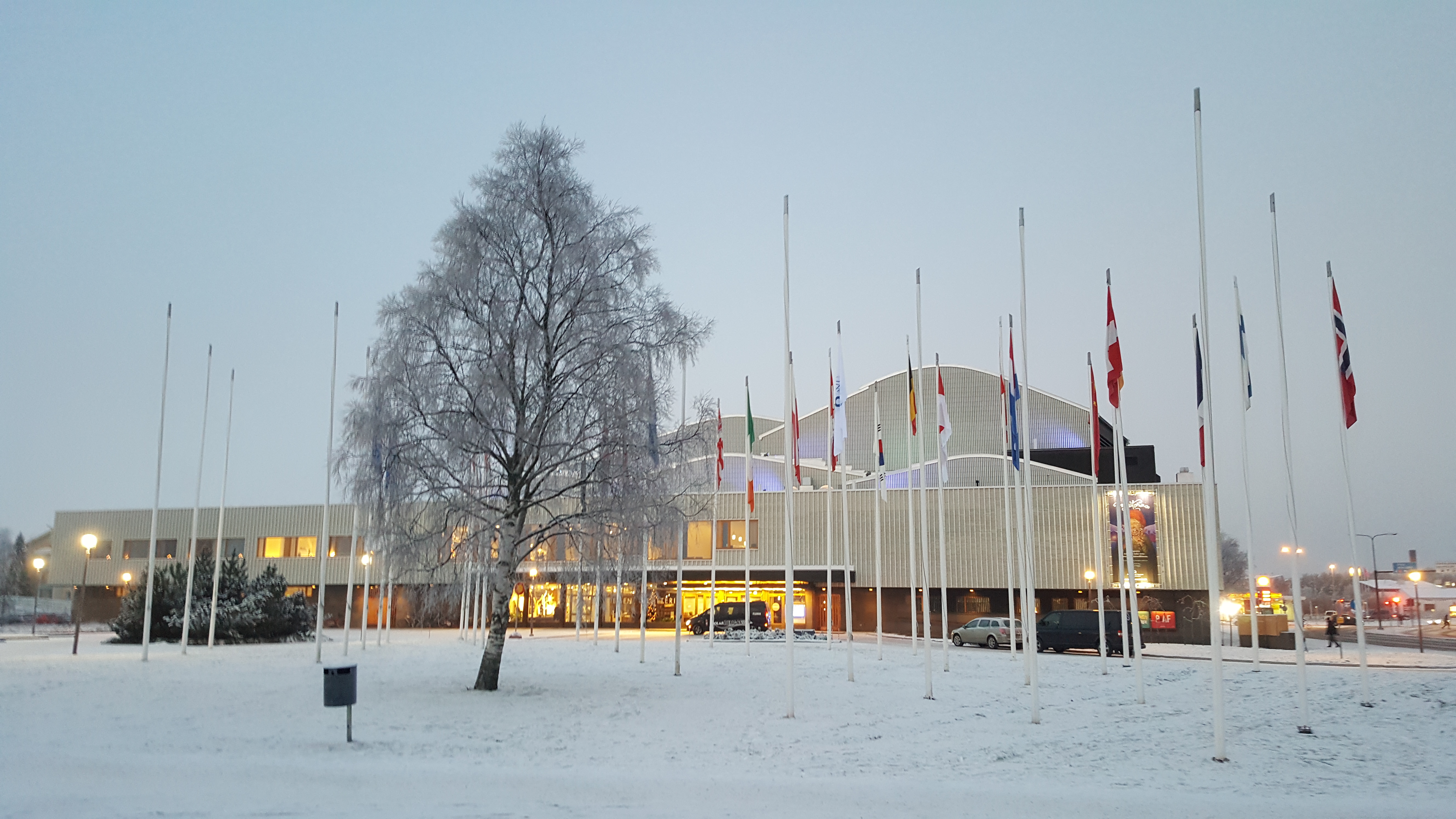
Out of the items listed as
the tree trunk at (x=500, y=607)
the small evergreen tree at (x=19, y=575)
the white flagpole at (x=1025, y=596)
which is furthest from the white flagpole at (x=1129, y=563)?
the small evergreen tree at (x=19, y=575)

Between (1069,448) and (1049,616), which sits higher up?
(1069,448)

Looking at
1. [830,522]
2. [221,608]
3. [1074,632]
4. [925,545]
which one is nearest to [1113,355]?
[925,545]

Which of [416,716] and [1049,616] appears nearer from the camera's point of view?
[416,716]

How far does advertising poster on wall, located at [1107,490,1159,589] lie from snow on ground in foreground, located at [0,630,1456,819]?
2676 cm

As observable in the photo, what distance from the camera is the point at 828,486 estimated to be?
34.6 m

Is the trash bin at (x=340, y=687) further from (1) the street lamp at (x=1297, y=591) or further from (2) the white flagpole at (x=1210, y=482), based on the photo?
(1) the street lamp at (x=1297, y=591)

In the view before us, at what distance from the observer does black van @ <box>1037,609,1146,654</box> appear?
120ft

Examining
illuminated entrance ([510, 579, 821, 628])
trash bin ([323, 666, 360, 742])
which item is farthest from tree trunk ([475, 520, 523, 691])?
illuminated entrance ([510, 579, 821, 628])

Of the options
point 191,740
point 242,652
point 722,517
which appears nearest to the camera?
point 191,740

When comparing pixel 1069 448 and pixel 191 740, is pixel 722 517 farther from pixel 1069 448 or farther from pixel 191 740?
pixel 191 740

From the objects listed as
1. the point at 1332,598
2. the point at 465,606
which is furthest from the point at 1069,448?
the point at 1332,598

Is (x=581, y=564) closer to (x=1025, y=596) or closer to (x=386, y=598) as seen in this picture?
(x=1025, y=596)

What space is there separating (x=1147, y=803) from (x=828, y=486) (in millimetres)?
23605

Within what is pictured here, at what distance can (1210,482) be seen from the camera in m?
13.8
